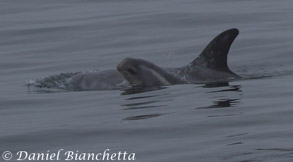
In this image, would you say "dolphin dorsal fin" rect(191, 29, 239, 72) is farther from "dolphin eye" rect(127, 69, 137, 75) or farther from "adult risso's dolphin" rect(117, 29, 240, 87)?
"dolphin eye" rect(127, 69, 137, 75)

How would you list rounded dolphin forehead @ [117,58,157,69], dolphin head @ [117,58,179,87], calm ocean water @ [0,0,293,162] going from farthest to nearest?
dolphin head @ [117,58,179,87] < rounded dolphin forehead @ [117,58,157,69] < calm ocean water @ [0,0,293,162]

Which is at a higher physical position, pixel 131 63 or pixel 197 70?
pixel 131 63

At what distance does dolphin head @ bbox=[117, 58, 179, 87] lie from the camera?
15047 millimetres

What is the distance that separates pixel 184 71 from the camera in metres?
15.5

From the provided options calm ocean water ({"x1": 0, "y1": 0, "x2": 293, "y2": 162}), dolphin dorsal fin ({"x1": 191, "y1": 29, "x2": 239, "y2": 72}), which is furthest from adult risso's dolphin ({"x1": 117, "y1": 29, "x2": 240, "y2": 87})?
calm ocean water ({"x1": 0, "y1": 0, "x2": 293, "y2": 162})

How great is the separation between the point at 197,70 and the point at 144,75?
75cm

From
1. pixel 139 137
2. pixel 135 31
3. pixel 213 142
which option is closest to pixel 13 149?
pixel 139 137

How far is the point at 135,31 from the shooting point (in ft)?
69.8

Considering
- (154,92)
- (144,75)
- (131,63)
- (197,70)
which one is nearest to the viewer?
(154,92)

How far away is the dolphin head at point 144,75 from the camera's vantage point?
15.0 metres

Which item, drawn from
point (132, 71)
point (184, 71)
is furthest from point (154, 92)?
point (184, 71)

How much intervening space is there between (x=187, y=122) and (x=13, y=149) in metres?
1.98

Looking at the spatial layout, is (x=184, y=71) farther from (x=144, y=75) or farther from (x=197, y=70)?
(x=144, y=75)

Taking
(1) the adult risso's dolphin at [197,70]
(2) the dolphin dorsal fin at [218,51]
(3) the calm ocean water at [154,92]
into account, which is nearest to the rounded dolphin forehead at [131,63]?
(1) the adult risso's dolphin at [197,70]
